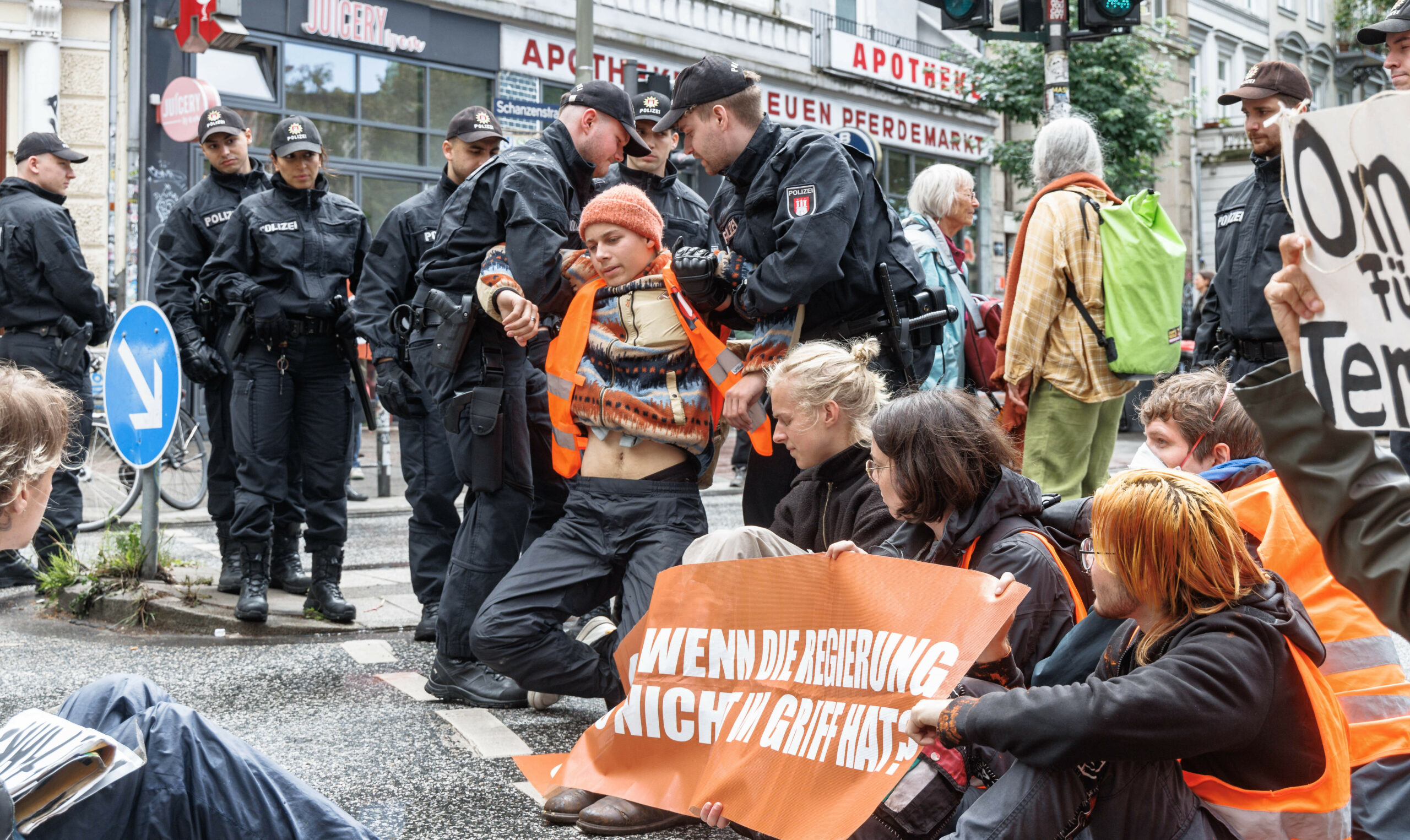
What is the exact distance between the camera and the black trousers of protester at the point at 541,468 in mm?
4961

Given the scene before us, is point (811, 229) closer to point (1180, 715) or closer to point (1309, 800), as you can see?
point (1180, 715)

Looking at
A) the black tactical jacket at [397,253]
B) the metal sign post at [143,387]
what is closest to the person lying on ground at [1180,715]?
the black tactical jacket at [397,253]

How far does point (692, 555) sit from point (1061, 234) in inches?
93.1

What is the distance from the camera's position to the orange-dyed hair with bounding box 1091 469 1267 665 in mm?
2260

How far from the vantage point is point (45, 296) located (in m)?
6.83

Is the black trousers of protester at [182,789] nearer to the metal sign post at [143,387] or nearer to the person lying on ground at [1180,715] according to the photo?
the person lying on ground at [1180,715]

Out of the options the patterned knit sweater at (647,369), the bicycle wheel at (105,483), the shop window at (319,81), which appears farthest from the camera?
the shop window at (319,81)

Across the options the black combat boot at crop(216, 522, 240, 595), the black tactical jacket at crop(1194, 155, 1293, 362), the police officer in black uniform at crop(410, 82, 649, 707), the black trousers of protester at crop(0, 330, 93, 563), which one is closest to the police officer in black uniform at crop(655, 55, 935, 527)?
the police officer in black uniform at crop(410, 82, 649, 707)

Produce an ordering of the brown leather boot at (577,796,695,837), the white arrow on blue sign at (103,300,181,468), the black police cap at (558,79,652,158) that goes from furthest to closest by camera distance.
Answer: the white arrow on blue sign at (103,300,181,468) < the black police cap at (558,79,652,158) < the brown leather boot at (577,796,695,837)

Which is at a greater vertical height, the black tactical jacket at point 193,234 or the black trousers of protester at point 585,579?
the black tactical jacket at point 193,234

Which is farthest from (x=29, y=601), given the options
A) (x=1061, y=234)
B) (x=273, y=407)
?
(x=1061, y=234)

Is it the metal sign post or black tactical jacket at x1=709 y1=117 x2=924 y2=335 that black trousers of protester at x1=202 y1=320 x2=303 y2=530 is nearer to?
the metal sign post

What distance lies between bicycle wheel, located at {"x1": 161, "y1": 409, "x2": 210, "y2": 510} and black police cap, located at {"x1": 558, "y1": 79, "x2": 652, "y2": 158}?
6.49 meters

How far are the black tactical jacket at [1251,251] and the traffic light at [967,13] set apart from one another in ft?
7.30
